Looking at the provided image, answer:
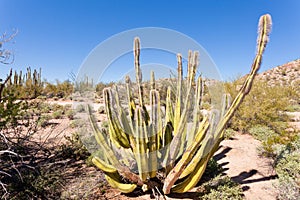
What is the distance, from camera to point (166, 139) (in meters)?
3.53

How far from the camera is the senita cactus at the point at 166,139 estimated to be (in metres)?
2.90

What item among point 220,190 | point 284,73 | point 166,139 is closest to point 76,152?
point 166,139

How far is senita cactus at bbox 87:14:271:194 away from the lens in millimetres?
2904

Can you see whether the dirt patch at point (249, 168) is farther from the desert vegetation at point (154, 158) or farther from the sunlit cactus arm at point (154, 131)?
the sunlit cactus arm at point (154, 131)

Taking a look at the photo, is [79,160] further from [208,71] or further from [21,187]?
[208,71]

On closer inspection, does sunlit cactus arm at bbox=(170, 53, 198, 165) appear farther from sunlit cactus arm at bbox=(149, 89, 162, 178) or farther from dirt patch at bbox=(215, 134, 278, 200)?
dirt patch at bbox=(215, 134, 278, 200)

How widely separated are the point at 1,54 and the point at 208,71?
4.69 meters

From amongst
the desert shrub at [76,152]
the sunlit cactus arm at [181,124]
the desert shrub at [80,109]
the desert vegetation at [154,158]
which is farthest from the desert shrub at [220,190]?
the desert shrub at [80,109]

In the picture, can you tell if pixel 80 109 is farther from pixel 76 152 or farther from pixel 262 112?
pixel 262 112

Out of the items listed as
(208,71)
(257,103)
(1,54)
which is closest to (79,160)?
(1,54)

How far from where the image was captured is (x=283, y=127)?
762 cm

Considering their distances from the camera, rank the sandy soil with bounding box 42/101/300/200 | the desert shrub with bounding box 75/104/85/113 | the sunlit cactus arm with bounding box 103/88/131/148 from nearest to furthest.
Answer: the sandy soil with bounding box 42/101/300/200 < the sunlit cactus arm with bounding box 103/88/131/148 < the desert shrub with bounding box 75/104/85/113

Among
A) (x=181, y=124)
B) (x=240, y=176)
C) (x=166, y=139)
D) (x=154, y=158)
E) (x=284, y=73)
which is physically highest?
(x=284, y=73)

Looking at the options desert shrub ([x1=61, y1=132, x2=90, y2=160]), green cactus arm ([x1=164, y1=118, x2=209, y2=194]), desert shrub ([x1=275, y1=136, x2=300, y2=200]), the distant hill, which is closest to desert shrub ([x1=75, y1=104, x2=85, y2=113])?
desert shrub ([x1=61, y1=132, x2=90, y2=160])
